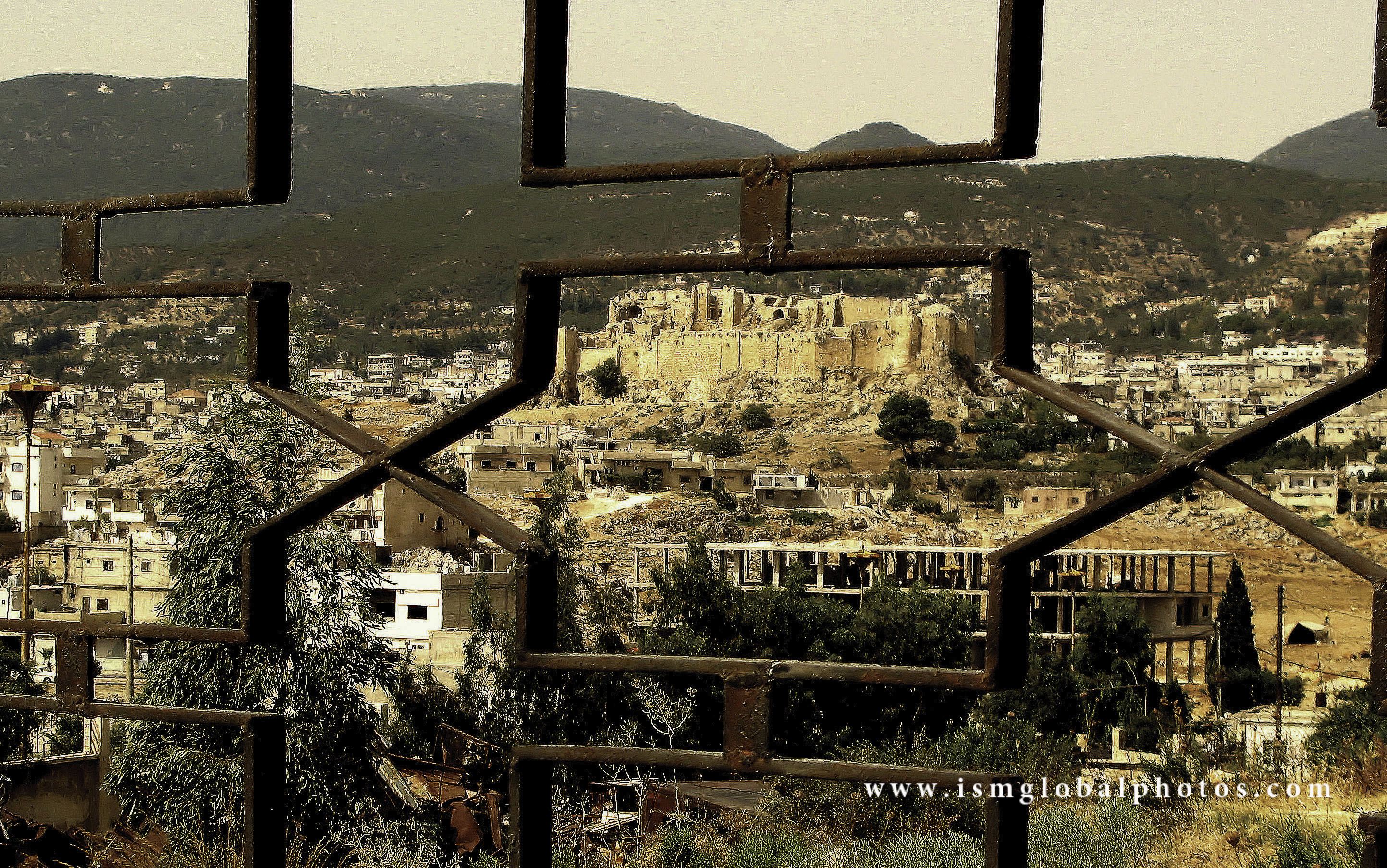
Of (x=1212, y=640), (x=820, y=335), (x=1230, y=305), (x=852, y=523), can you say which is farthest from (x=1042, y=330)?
(x=1212, y=640)

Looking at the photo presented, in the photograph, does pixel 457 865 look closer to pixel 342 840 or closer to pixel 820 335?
pixel 342 840

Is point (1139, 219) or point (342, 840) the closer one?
point (342, 840)

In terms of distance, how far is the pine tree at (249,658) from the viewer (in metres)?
7.64

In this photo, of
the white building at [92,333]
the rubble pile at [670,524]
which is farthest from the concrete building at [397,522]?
the white building at [92,333]

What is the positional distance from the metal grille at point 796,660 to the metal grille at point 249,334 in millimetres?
253

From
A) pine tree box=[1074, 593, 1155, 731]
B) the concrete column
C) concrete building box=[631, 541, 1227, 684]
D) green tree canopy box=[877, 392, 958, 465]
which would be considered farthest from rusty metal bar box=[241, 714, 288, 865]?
green tree canopy box=[877, 392, 958, 465]

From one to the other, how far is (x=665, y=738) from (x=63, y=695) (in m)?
10.5

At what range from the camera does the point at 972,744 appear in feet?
32.4

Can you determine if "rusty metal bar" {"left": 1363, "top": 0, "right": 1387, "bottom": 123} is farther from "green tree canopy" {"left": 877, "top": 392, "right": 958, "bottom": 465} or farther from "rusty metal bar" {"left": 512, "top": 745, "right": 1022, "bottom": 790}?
"green tree canopy" {"left": 877, "top": 392, "right": 958, "bottom": 465}

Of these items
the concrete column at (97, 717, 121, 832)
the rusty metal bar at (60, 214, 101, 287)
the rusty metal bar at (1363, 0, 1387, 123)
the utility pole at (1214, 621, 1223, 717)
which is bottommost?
the utility pole at (1214, 621, 1223, 717)

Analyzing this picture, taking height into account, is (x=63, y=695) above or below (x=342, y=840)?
above

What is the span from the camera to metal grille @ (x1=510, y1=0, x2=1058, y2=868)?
1047 millimetres

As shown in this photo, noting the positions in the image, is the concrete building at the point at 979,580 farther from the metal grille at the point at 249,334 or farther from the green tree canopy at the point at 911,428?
the green tree canopy at the point at 911,428

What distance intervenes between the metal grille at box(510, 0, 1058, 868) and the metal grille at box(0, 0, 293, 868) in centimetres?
25
